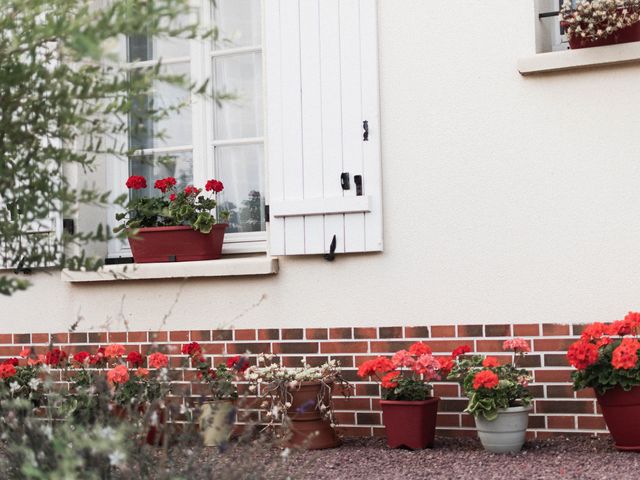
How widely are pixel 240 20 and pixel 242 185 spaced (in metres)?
1.01

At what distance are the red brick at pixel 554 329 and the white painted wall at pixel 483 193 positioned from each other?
43 mm

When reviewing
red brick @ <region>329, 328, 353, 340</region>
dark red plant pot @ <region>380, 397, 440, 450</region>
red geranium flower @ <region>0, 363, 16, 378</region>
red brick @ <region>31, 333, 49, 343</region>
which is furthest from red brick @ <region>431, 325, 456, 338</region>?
red brick @ <region>31, 333, 49, 343</region>

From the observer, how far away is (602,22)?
15.8 ft

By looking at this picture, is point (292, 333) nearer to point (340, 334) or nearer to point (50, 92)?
point (340, 334)

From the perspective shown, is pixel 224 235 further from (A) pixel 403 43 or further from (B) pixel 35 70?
(B) pixel 35 70

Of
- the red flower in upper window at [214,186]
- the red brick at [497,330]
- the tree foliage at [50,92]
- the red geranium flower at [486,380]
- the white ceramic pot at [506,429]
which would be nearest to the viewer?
the tree foliage at [50,92]

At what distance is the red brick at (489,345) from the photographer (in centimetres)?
505

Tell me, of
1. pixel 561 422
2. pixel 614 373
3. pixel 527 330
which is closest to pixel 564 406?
pixel 561 422

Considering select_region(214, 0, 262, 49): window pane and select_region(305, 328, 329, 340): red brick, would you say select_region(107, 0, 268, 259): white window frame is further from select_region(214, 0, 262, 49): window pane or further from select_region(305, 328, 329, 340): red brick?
select_region(305, 328, 329, 340): red brick

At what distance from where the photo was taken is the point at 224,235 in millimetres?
5910

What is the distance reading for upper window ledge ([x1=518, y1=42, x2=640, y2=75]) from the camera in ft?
15.8

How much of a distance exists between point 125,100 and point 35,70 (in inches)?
10.5

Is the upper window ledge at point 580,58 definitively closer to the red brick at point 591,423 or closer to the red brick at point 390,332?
the red brick at point 390,332

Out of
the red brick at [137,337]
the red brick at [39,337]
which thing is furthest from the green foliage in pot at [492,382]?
the red brick at [39,337]
